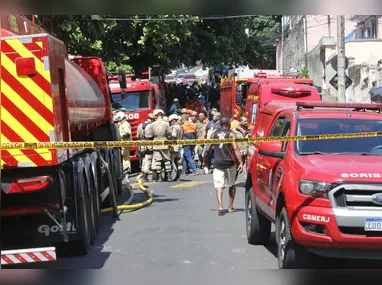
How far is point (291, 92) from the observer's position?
21.2m

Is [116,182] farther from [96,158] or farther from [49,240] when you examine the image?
[49,240]

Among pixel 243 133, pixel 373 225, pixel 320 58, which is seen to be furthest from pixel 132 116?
pixel 373 225

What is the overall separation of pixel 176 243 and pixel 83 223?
1.56m

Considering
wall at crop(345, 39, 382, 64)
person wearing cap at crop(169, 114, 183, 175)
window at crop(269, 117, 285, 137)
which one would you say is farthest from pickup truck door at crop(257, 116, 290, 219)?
wall at crop(345, 39, 382, 64)

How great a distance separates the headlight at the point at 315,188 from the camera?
7207 millimetres

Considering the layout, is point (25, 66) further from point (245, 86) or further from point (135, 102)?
point (245, 86)

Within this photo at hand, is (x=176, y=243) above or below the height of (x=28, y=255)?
below

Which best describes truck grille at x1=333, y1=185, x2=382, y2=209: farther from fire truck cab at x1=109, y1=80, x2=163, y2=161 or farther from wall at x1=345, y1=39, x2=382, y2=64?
wall at x1=345, y1=39, x2=382, y2=64

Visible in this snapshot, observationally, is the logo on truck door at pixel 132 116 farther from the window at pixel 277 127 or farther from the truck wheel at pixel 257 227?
the window at pixel 277 127

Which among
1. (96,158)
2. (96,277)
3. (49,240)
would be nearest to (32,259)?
(96,277)

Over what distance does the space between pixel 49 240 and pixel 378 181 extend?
3825mm

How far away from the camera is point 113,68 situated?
1315 inches

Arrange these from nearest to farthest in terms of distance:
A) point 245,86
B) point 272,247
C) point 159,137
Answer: point 272,247 → point 159,137 → point 245,86

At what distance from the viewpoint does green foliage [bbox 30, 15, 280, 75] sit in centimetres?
2978
